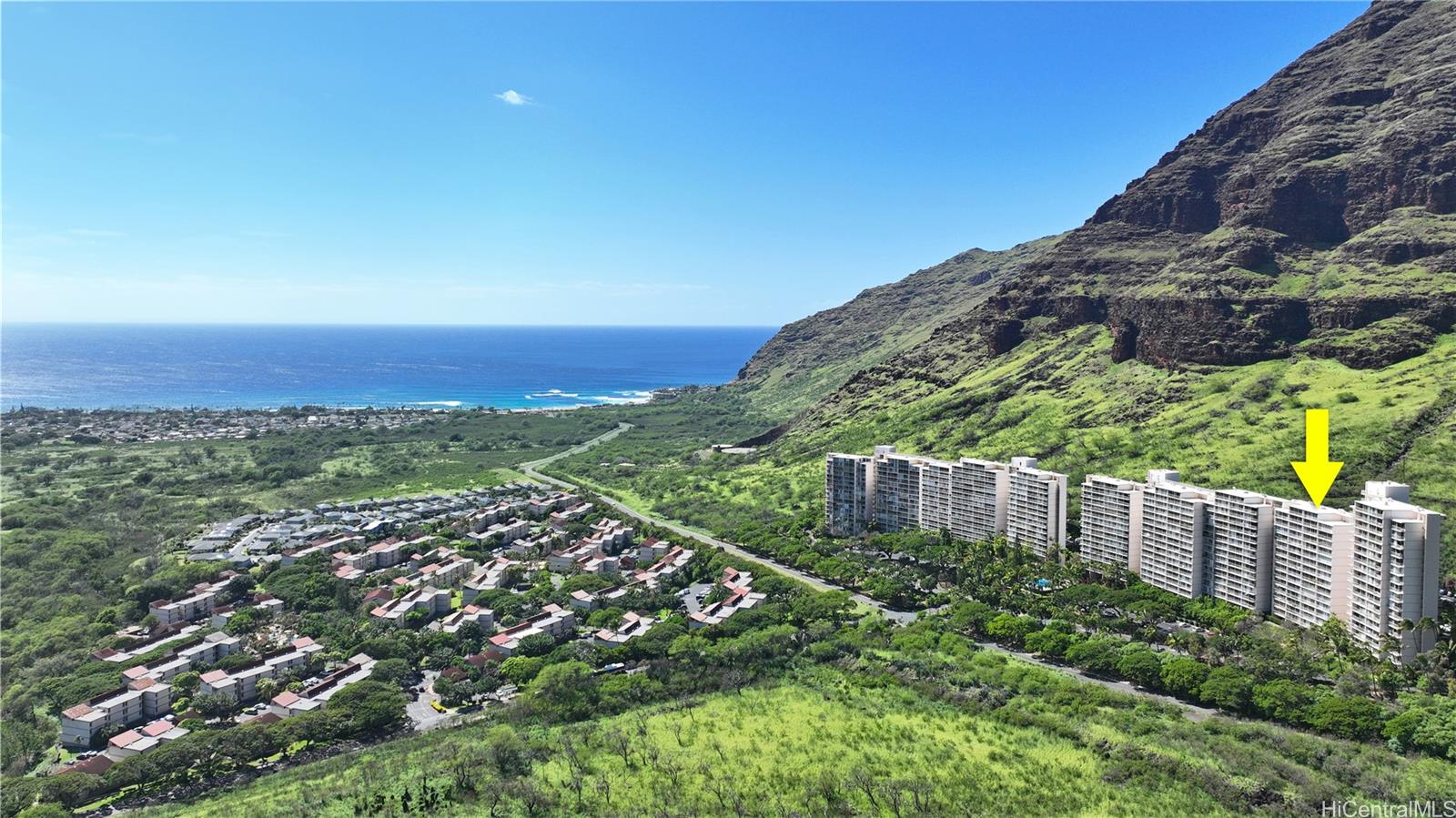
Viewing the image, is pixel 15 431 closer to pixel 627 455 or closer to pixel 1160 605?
pixel 627 455

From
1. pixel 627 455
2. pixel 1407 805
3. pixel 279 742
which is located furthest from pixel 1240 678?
pixel 627 455

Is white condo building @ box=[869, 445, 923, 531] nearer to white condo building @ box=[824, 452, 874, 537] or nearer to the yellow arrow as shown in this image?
white condo building @ box=[824, 452, 874, 537]

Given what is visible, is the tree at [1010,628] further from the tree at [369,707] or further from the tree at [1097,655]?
the tree at [369,707]

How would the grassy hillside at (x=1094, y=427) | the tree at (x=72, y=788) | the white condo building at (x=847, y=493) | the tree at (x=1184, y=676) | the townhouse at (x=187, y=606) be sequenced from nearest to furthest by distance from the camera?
the tree at (x=72, y=788) < the tree at (x=1184, y=676) < the townhouse at (x=187, y=606) < the grassy hillside at (x=1094, y=427) < the white condo building at (x=847, y=493)

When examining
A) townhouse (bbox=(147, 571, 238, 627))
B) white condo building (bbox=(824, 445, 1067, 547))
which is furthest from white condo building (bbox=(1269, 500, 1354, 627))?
townhouse (bbox=(147, 571, 238, 627))

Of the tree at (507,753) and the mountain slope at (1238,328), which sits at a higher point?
the mountain slope at (1238,328)

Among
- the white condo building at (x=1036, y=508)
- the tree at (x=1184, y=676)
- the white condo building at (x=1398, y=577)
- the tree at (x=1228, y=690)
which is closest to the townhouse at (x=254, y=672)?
the tree at (x=1184, y=676)

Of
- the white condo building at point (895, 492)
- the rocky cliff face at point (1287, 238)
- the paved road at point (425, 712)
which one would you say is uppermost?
the rocky cliff face at point (1287, 238)
